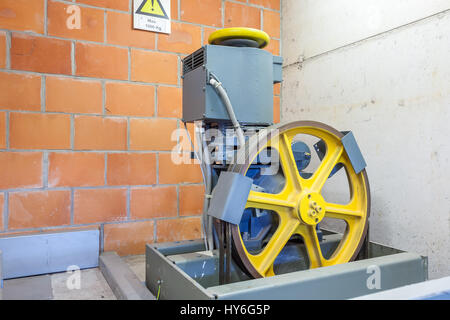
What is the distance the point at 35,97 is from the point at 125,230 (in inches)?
35.1

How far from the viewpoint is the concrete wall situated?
5.35 ft

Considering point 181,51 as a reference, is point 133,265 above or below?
below

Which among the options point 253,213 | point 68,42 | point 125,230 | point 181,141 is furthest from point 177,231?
point 68,42

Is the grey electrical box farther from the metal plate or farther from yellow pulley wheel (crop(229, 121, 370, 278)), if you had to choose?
the metal plate

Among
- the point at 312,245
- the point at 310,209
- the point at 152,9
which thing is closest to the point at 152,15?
the point at 152,9

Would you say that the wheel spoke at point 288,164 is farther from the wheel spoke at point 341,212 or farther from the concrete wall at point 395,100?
the concrete wall at point 395,100

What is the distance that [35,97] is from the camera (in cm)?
188

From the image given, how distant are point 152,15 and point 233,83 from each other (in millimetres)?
969

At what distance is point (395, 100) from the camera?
5.99 feet

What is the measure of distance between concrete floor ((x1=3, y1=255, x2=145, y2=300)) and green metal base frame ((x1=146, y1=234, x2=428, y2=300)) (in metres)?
0.26

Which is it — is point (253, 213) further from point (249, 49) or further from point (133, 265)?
point (133, 265)

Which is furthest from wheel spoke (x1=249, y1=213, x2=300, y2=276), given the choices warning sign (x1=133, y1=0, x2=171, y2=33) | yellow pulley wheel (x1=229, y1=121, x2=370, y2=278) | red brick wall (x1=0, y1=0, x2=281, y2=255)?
warning sign (x1=133, y1=0, x2=171, y2=33)

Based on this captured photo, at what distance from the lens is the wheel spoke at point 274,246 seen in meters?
1.36

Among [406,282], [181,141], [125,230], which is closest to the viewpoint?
[406,282]
